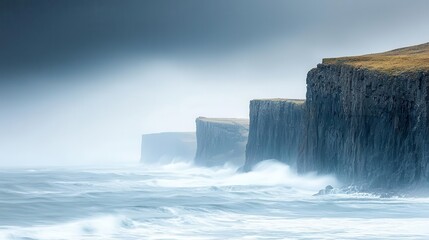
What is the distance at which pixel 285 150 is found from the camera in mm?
118438

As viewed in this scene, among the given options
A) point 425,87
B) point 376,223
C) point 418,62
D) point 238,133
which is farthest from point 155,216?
point 238,133

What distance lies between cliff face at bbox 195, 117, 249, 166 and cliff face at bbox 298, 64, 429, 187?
7398 centimetres

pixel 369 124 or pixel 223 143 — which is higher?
pixel 369 124

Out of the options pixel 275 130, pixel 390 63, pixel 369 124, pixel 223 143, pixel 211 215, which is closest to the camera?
pixel 211 215

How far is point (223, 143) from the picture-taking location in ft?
558

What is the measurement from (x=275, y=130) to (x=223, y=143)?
1931 inches

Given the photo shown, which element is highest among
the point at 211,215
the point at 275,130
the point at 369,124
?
the point at 369,124

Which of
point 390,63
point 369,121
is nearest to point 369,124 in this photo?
point 369,121

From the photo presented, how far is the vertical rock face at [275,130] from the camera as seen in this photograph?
114375 mm

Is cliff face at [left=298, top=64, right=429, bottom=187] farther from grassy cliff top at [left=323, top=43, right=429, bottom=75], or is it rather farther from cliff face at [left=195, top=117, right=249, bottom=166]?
cliff face at [left=195, top=117, right=249, bottom=166]

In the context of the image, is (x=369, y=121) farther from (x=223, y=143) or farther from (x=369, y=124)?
(x=223, y=143)

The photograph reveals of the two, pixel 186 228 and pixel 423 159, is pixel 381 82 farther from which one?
pixel 186 228

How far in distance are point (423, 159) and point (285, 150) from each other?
52653mm

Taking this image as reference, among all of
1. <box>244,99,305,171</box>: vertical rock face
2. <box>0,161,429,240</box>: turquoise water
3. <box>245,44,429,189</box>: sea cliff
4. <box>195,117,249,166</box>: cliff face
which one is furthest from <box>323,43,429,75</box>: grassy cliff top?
<box>195,117,249,166</box>: cliff face
